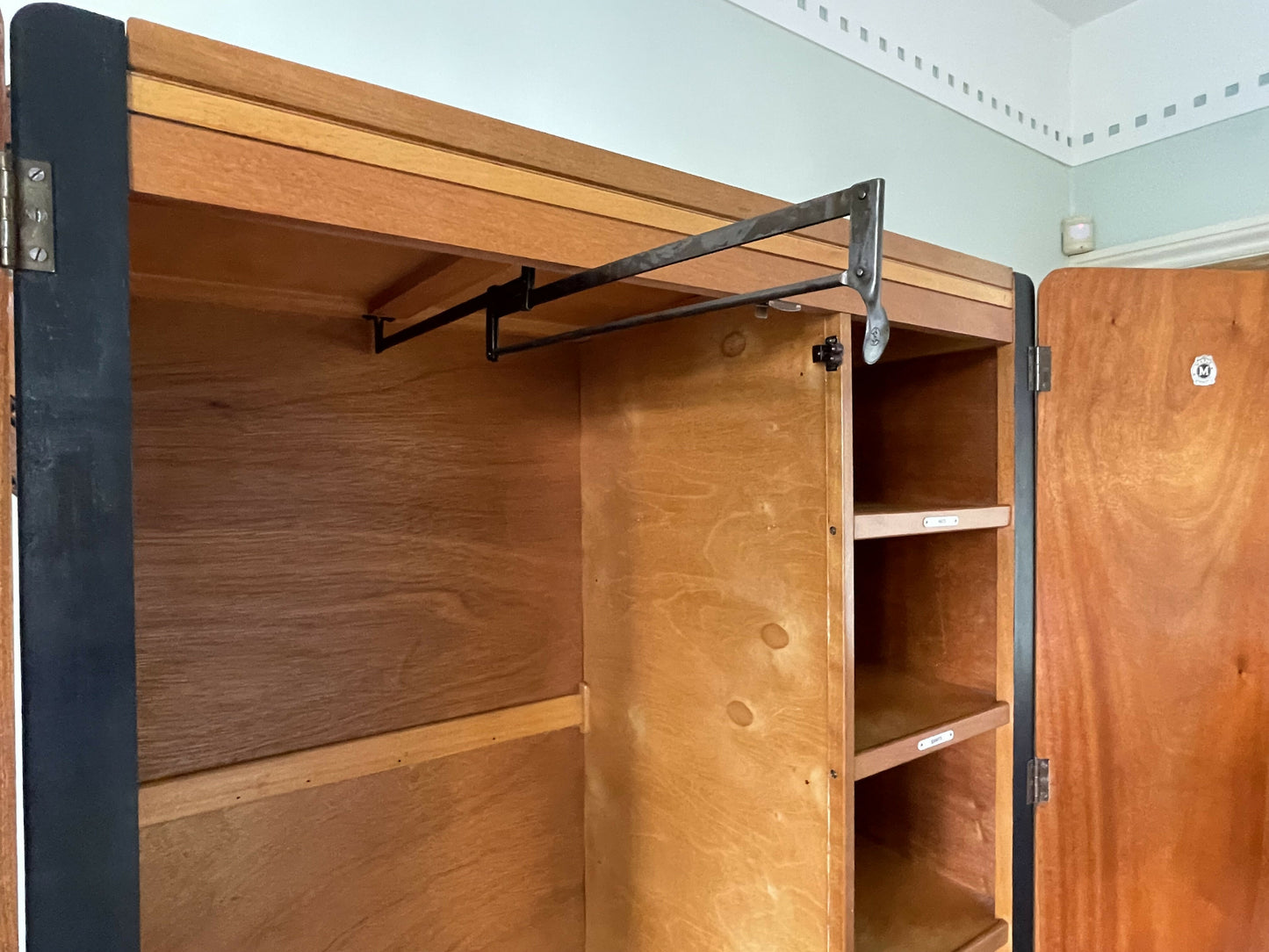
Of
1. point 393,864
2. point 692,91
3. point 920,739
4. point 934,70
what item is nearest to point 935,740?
point 920,739

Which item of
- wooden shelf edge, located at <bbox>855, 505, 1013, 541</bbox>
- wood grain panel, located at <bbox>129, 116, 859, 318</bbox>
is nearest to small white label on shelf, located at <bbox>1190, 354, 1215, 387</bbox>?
wooden shelf edge, located at <bbox>855, 505, 1013, 541</bbox>

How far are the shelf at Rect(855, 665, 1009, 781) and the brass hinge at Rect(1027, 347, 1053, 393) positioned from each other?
43 cm

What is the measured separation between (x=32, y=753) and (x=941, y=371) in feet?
3.61

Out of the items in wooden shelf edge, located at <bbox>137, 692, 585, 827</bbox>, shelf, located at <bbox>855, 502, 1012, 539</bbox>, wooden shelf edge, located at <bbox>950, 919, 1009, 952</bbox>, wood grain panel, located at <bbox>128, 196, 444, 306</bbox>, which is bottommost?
wooden shelf edge, located at <bbox>950, 919, 1009, 952</bbox>

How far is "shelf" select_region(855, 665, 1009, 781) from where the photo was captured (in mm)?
872

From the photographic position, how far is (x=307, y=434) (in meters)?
0.98

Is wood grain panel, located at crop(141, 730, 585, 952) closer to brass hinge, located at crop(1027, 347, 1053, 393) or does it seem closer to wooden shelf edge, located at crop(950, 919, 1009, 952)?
wooden shelf edge, located at crop(950, 919, 1009, 952)

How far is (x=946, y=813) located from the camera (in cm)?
111

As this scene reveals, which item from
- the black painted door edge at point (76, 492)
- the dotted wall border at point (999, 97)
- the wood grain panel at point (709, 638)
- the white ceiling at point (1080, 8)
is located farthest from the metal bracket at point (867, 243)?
the white ceiling at point (1080, 8)

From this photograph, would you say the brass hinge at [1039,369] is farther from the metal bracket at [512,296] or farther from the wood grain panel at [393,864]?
the wood grain panel at [393,864]

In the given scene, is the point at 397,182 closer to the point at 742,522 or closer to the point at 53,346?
the point at 53,346

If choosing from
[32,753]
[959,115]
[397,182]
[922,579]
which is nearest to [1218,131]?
[959,115]

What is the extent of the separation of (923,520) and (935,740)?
27 cm

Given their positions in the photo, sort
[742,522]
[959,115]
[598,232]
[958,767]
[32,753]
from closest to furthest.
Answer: [32,753]
[598,232]
[742,522]
[958,767]
[959,115]
